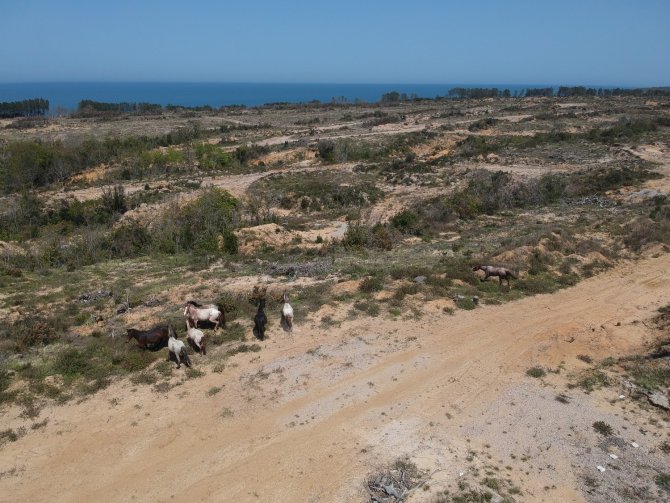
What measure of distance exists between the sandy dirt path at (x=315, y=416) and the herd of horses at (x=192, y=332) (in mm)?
575

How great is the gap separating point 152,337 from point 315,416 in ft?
17.3

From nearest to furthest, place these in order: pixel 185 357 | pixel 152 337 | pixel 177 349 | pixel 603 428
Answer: pixel 603 428 → pixel 177 349 → pixel 185 357 → pixel 152 337

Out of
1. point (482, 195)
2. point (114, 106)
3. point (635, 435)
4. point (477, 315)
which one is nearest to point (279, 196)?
point (482, 195)

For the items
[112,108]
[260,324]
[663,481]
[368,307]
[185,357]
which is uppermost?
[112,108]

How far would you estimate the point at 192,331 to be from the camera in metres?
13.5

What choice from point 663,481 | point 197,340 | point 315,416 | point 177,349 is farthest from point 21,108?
point 663,481

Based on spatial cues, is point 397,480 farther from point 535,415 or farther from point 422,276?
point 422,276

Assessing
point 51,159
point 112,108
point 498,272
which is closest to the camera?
point 498,272

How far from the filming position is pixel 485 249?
2205cm

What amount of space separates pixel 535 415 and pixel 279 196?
95.1 ft

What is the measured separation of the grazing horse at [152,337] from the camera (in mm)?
13500

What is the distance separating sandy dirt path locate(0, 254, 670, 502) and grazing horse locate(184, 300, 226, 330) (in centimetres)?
173

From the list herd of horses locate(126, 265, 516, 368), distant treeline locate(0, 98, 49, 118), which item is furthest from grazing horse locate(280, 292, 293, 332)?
distant treeline locate(0, 98, 49, 118)

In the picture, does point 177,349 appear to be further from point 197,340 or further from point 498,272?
point 498,272
